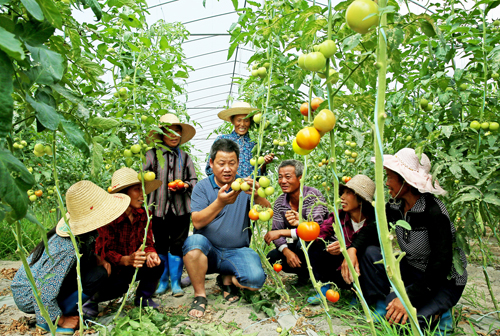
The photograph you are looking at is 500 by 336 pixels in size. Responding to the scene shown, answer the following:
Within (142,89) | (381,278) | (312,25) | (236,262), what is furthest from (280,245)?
(312,25)

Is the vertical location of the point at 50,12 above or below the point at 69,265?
above

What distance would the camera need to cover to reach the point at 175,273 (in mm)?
2543

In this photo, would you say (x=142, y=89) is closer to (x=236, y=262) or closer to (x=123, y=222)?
(x=123, y=222)

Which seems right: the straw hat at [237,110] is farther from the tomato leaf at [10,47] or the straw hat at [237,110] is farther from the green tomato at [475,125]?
the tomato leaf at [10,47]

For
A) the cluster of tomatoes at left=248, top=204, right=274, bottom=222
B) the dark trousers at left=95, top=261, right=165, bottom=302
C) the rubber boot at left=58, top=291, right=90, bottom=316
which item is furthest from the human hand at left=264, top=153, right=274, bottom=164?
the rubber boot at left=58, top=291, right=90, bottom=316

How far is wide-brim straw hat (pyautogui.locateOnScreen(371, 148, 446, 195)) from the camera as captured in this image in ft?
5.17

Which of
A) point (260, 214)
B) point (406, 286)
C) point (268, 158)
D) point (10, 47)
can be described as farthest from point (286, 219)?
point (10, 47)

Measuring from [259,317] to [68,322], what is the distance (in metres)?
1.04

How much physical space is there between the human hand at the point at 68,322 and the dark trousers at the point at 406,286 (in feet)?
5.32

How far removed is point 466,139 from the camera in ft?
5.13

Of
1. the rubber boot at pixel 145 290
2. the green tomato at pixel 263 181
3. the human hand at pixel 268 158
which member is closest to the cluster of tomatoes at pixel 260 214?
the green tomato at pixel 263 181

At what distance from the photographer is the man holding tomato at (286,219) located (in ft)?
7.55

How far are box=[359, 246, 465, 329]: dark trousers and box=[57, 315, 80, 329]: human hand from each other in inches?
63.8

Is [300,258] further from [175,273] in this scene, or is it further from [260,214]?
[175,273]
